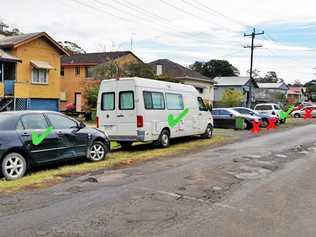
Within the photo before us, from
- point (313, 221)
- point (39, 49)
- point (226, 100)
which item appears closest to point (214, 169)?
point (313, 221)

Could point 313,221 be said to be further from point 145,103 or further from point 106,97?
point 106,97

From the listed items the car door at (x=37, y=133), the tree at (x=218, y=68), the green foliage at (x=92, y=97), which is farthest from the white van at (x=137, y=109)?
the tree at (x=218, y=68)

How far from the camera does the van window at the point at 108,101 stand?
15.7 m

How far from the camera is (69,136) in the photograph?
1161cm

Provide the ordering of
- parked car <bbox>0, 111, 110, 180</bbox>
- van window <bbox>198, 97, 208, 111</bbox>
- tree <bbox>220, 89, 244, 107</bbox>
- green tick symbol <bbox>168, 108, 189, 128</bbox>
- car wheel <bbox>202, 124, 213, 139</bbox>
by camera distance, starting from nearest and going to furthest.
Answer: parked car <bbox>0, 111, 110, 180</bbox> < green tick symbol <bbox>168, 108, 189, 128</bbox> < van window <bbox>198, 97, 208, 111</bbox> < car wheel <bbox>202, 124, 213, 139</bbox> < tree <bbox>220, 89, 244, 107</bbox>

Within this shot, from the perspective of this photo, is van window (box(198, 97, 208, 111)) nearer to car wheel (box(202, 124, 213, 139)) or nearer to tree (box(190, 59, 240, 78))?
car wheel (box(202, 124, 213, 139))

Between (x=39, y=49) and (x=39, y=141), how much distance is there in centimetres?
2464

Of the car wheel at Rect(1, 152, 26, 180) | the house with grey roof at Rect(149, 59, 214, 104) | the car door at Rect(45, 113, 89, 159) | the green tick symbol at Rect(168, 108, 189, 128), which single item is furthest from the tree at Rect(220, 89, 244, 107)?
the car wheel at Rect(1, 152, 26, 180)

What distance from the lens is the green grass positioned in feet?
30.2

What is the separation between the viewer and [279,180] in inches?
389

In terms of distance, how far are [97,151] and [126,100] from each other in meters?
3.15

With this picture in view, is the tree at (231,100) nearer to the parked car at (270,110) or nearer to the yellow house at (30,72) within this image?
the parked car at (270,110)

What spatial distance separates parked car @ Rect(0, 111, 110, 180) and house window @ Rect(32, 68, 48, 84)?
22.2 metres

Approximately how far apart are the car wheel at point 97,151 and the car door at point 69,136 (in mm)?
281
